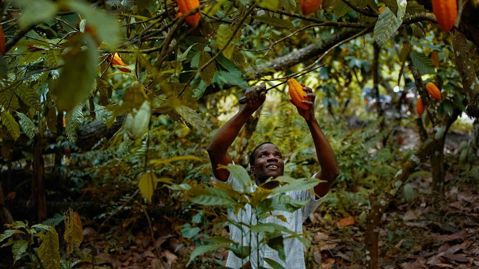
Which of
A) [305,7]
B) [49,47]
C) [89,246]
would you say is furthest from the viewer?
[89,246]

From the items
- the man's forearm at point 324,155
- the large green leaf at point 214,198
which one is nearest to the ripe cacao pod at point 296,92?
the man's forearm at point 324,155

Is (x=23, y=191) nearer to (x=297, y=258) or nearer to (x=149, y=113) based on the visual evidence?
(x=297, y=258)

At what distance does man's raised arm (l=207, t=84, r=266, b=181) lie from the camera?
77.8 inches

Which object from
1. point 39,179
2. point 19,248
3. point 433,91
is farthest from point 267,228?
point 39,179

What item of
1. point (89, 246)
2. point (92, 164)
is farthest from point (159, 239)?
point (92, 164)

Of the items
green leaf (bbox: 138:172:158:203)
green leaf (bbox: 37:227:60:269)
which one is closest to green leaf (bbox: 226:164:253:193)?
green leaf (bbox: 138:172:158:203)

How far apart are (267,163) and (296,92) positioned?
468 mm

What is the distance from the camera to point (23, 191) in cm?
411

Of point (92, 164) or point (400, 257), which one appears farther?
point (92, 164)

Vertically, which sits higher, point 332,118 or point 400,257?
point 332,118

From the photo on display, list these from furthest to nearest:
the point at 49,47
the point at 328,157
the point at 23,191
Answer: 1. the point at 23,191
2. the point at 328,157
3. the point at 49,47

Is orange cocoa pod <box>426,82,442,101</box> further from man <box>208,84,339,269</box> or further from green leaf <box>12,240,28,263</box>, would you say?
green leaf <box>12,240,28,263</box>

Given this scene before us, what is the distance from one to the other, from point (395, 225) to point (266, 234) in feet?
8.29

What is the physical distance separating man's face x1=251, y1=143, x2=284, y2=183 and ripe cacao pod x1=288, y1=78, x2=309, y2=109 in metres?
0.41
